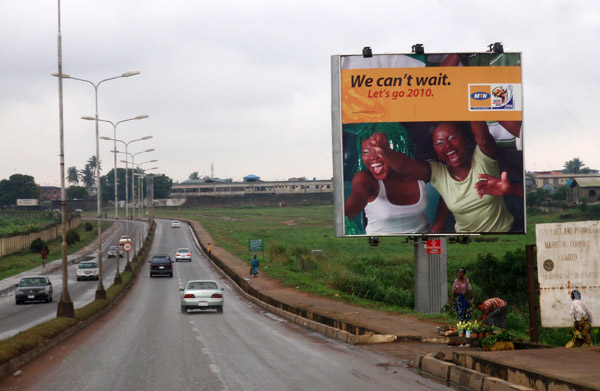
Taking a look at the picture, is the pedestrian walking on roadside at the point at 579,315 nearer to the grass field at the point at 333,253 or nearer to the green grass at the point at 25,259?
the grass field at the point at 333,253

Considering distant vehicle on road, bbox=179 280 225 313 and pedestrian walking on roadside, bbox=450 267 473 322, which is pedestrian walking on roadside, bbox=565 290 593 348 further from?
distant vehicle on road, bbox=179 280 225 313

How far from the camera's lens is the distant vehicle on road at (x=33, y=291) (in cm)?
4281

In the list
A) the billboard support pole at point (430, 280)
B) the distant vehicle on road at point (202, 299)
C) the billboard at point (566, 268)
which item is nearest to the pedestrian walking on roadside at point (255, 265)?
the distant vehicle on road at point (202, 299)

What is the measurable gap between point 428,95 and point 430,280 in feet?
28.1

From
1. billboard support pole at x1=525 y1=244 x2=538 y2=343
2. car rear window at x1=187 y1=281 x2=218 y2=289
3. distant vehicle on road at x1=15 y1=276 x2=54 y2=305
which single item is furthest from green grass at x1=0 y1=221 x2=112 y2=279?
billboard support pole at x1=525 y1=244 x2=538 y2=343

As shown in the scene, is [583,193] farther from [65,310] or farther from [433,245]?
[65,310]

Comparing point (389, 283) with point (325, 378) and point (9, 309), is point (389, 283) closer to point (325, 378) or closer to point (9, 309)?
point (9, 309)

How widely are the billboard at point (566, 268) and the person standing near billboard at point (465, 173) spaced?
39.1 ft

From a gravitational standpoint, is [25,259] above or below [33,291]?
below

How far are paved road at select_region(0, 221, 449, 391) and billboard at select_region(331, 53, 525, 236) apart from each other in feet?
18.5

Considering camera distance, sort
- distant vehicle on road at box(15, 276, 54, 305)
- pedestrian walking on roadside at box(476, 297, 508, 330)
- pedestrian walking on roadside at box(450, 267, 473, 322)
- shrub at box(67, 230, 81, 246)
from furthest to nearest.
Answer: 1. shrub at box(67, 230, 81, 246)
2. distant vehicle on road at box(15, 276, 54, 305)
3. pedestrian walking on roadside at box(450, 267, 473, 322)
4. pedestrian walking on roadside at box(476, 297, 508, 330)

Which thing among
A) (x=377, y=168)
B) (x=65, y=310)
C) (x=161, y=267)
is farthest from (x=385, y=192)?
(x=161, y=267)

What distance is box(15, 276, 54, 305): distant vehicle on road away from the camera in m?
42.8

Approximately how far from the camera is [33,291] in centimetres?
4312
